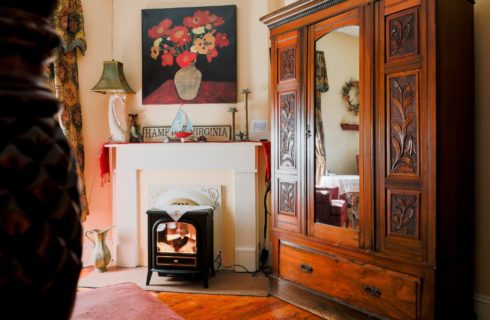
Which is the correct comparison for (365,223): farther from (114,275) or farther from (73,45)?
(73,45)

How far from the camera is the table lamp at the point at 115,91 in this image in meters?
3.82

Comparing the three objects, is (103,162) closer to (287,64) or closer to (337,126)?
(287,64)

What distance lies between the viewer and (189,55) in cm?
401

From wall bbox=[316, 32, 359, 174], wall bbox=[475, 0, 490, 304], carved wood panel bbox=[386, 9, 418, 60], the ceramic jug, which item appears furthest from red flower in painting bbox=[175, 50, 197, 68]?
wall bbox=[475, 0, 490, 304]

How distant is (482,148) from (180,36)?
9.37 feet

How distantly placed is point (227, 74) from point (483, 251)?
8.57 ft

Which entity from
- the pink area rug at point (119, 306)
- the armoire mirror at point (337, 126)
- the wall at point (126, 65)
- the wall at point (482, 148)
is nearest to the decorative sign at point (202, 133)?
the wall at point (126, 65)

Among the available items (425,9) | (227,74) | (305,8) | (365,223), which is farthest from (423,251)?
(227,74)

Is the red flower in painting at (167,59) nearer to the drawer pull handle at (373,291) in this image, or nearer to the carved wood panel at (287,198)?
the carved wood panel at (287,198)

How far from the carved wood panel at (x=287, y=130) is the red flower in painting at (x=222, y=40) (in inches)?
48.0

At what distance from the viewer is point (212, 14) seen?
397 centimetres

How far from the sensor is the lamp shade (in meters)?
3.81

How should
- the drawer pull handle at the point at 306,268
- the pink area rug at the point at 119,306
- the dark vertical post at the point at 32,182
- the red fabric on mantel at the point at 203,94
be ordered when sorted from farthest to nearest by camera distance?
1. the red fabric on mantel at the point at 203,94
2. the drawer pull handle at the point at 306,268
3. the pink area rug at the point at 119,306
4. the dark vertical post at the point at 32,182

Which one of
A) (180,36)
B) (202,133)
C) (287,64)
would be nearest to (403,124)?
(287,64)
